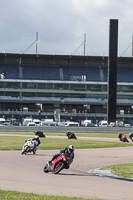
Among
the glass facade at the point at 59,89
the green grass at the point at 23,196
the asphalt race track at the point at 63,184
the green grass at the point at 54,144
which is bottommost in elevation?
the green grass at the point at 54,144

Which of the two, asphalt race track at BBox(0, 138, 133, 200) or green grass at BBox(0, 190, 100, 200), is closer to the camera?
green grass at BBox(0, 190, 100, 200)

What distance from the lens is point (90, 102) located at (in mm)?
113125

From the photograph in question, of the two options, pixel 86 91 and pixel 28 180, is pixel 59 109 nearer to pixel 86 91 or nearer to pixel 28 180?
pixel 86 91

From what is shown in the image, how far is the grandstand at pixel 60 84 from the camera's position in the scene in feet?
366

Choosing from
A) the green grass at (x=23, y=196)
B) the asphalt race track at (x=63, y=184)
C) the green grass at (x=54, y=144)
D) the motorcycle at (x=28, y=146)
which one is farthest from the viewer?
the green grass at (x=54, y=144)

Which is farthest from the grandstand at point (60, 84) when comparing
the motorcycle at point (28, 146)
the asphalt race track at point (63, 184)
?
the asphalt race track at point (63, 184)

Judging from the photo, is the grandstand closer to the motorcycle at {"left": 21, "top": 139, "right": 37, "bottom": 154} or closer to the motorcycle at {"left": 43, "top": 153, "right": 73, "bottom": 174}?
the motorcycle at {"left": 21, "top": 139, "right": 37, "bottom": 154}

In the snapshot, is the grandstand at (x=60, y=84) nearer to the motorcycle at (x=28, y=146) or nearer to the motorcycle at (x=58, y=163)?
the motorcycle at (x=28, y=146)

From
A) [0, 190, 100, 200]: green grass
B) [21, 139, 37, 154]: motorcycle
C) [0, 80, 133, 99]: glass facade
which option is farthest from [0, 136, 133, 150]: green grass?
[0, 80, 133, 99]: glass facade

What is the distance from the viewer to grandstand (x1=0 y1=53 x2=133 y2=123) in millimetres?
111500

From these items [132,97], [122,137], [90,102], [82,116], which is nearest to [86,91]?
[90,102]

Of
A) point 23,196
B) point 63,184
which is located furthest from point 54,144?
point 23,196

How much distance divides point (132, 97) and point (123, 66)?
8.46 m

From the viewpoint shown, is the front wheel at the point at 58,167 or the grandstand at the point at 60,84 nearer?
the front wheel at the point at 58,167
